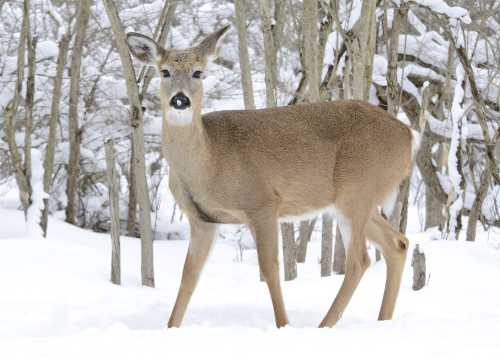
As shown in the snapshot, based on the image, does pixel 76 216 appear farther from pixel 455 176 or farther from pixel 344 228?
pixel 344 228

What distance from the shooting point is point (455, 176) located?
→ 9594mm

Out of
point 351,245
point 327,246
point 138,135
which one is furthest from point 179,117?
point 327,246

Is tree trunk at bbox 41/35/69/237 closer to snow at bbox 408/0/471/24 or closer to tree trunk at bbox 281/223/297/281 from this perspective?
tree trunk at bbox 281/223/297/281

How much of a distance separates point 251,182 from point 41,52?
244 inches

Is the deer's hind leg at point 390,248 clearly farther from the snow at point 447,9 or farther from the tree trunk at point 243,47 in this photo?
the snow at point 447,9

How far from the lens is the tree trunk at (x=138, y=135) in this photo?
7125 millimetres

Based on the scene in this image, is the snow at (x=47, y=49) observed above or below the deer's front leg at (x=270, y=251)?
above

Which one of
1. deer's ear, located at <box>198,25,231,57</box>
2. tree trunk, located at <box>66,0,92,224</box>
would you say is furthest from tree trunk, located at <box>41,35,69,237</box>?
deer's ear, located at <box>198,25,231,57</box>

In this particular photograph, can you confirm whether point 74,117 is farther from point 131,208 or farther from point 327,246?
point 327,246

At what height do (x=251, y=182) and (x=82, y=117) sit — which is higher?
(x=251, y=182)

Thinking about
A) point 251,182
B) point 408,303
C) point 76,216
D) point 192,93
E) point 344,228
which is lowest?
point 76,216

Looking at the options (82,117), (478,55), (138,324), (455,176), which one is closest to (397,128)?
(138,324)

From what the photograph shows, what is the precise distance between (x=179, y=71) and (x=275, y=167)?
0.93m

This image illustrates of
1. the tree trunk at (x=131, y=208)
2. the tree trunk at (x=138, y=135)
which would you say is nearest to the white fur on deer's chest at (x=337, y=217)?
the tree trunk at (x=138, y=135)
